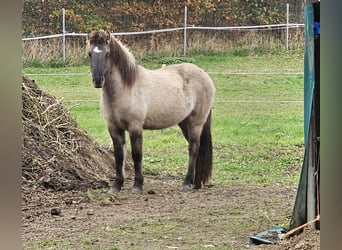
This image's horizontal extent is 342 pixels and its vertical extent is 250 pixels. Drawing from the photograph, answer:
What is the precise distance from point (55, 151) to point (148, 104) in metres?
1.03

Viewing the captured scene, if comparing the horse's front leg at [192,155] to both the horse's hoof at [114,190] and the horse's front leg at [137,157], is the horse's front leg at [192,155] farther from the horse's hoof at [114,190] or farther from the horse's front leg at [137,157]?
the horse's hoof at [114,190]

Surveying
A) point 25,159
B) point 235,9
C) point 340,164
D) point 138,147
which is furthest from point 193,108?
point 340,164

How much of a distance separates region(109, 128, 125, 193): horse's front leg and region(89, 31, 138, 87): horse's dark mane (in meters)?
0.41

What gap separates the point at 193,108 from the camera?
17.5 ft

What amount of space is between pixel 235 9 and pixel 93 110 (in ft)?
4.54

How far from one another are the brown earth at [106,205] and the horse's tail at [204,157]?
91mm

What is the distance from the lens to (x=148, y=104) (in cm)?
525

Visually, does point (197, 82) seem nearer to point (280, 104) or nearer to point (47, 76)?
point (280, 104)

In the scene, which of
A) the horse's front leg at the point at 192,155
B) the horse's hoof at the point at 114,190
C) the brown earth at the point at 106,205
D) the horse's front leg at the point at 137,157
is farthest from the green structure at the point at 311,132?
the horse's hoof at the point at 114,190

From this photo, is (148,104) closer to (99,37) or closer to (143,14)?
(99,37)

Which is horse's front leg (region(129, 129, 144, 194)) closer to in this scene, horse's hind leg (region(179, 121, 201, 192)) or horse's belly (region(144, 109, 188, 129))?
horse's belly (region(144, 109, 188, 129))

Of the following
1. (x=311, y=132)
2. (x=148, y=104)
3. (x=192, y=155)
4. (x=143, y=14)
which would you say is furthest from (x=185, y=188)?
(x=311, y=132)

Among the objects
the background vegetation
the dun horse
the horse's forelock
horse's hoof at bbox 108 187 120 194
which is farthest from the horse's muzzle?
horse's hoof at bbox 108 187 120 194

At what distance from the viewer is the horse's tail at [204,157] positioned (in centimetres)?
502
